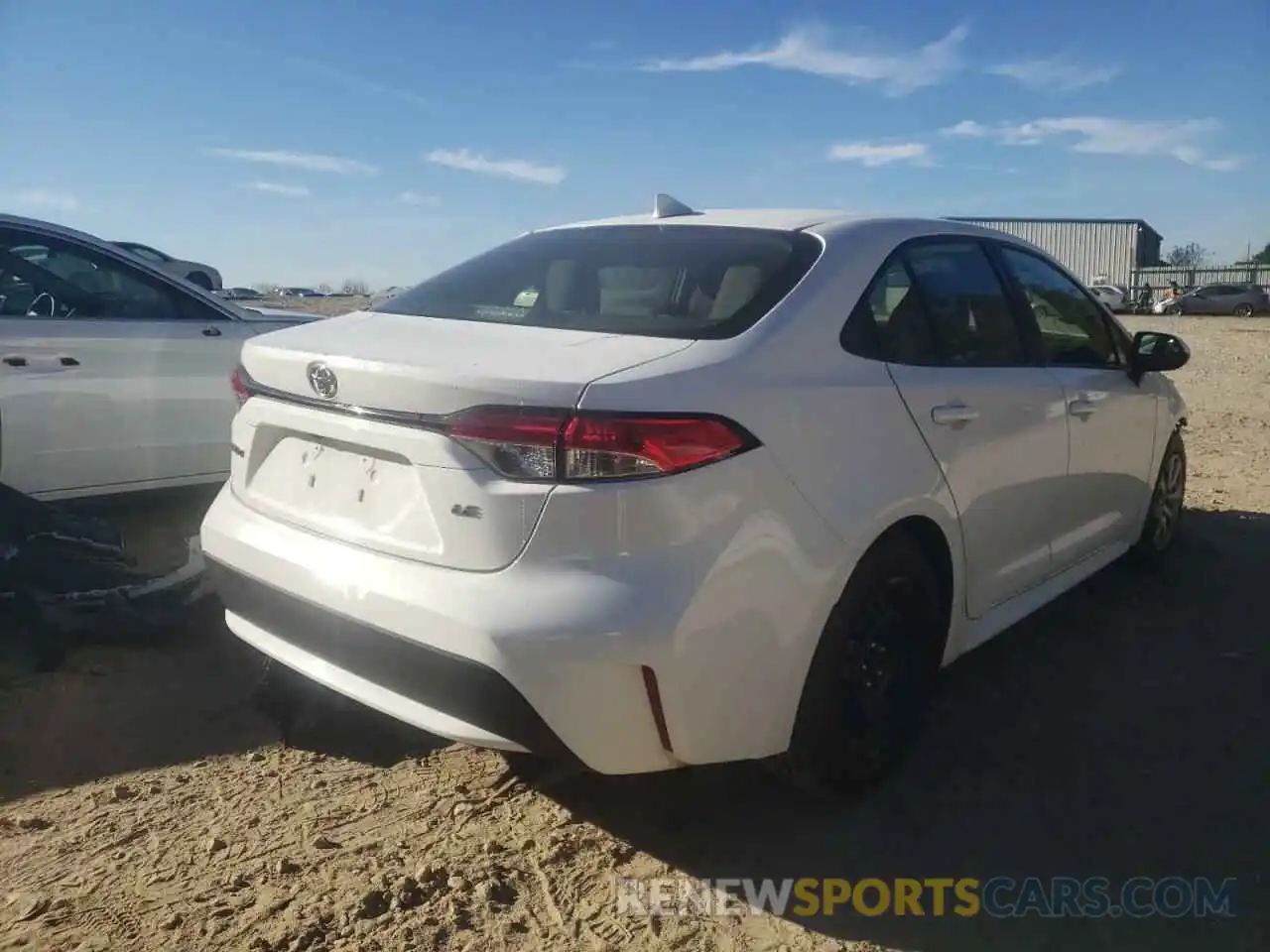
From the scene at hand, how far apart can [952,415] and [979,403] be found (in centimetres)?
21

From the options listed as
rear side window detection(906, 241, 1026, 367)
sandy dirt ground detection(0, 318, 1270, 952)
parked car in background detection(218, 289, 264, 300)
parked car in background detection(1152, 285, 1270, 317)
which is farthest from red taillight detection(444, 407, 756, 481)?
parked car in background detection(1152, 285, 1270, 317)

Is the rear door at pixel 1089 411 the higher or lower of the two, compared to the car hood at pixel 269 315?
lower

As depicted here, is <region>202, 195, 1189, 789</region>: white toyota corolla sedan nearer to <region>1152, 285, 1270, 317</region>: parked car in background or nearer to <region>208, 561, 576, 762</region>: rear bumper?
<region>208, 561, 576, 762</region>: rear bumper

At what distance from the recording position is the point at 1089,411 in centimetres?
391

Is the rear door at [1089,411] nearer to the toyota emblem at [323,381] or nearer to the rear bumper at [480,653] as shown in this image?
the rear bumper at [480,653]

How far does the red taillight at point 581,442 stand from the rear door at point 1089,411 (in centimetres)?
207

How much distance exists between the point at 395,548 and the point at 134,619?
2031mm

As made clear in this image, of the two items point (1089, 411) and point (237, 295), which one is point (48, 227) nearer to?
point (1089, 411)

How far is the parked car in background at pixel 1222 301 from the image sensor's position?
39031 mm

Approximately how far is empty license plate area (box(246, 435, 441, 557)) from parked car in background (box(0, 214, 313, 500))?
249cm

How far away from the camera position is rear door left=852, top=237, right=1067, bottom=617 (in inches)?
117

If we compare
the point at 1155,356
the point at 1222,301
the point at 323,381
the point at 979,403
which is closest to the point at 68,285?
the point at 323,381

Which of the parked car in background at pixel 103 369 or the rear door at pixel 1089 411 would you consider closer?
the rear door at pixel 1089 411

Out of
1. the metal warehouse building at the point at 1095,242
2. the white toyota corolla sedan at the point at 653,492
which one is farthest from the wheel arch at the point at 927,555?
the metal warehouse building at the point at 1095,242
